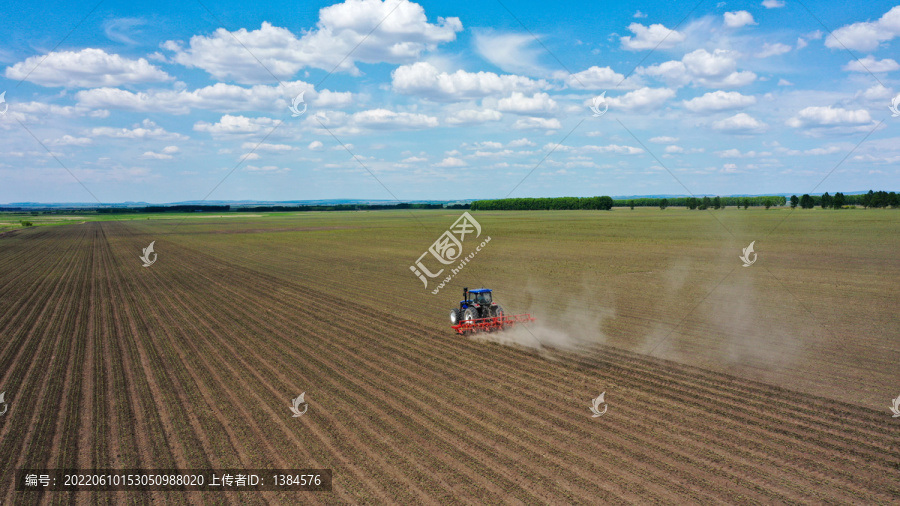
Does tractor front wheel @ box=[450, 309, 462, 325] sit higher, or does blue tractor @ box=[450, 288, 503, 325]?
blue tractor @ box=[450, 288, 503, 325]

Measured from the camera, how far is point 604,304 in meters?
22.4

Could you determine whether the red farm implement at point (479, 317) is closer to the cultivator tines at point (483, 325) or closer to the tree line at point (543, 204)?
the cultivator tines at point (483, 325)

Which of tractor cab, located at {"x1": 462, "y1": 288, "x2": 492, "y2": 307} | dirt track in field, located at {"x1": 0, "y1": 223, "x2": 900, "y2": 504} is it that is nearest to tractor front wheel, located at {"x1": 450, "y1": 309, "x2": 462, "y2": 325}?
tractor cab, located at {"x1": 462, "y1": 288, "x2": 492, "y2": 307}

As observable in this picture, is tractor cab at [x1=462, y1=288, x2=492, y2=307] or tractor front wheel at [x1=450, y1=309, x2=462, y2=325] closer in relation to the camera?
tractor front wheel at [x1=450, y1=309, x2=462, y2=325]

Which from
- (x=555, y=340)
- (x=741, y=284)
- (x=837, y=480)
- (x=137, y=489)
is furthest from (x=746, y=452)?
(x=741, y=284)

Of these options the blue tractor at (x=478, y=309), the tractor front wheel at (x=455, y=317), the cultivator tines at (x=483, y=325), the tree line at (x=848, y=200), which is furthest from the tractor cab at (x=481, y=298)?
the tree line at (x=848, y=200)

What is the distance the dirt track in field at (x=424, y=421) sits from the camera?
829 cm

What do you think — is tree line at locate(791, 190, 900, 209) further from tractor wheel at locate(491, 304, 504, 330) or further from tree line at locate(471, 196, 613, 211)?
tractor wheel at locate(491, 304, 504, 330)

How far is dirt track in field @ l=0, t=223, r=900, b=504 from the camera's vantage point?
8289 millimetres

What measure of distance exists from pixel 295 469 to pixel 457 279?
867 inches

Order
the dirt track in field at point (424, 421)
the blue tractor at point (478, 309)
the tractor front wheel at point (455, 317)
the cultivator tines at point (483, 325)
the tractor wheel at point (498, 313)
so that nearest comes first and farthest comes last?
the dirt track in field at point (424, 421)
the cultivator tines at point (483, 325)
the blue tractor at point (478, 309)
the tractor wheel at point (498, 313)
the tractor front wheel at point (455, 317)

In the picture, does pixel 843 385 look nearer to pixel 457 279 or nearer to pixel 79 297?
pixel 457 279

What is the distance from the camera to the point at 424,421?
35.0 ft

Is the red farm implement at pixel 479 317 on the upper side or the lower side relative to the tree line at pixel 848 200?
lower
